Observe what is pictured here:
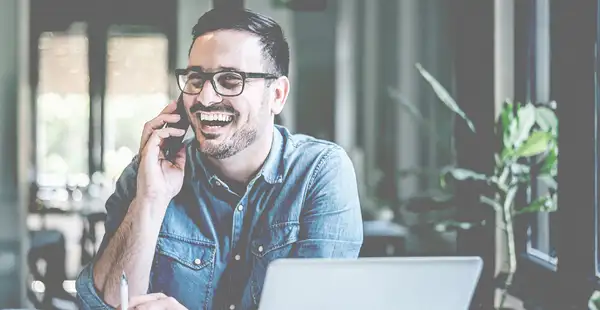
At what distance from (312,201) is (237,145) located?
34cm

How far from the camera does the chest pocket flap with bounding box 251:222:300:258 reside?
300 centimetres

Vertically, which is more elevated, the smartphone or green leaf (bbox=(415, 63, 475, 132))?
green leaf (bbox=(415, 63, 475, 132))

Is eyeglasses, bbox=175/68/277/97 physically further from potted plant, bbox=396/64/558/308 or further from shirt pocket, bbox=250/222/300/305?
potted plant, bbox=396/64/558/308

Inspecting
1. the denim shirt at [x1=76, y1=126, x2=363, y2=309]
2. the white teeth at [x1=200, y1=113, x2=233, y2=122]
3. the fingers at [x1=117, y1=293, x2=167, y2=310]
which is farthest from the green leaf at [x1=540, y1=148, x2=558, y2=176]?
the fingers at [x1=117, y1=293, x2=167, y2=310]

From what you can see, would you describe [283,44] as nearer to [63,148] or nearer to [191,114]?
[191,114]

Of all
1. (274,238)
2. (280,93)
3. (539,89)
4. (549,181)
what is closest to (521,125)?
(549,181)

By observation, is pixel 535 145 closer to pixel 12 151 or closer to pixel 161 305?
pixel 161 305

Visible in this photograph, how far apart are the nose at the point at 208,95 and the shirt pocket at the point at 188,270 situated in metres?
→ 0.49

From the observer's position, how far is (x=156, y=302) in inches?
115

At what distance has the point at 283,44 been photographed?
3.09 meters

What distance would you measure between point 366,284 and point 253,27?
130cm

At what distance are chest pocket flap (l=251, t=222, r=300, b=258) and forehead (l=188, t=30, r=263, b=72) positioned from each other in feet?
1.89

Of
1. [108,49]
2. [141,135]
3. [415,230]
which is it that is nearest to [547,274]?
[415,230]

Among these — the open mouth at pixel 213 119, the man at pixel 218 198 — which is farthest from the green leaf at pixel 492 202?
the open mouth at pixel 213 119
